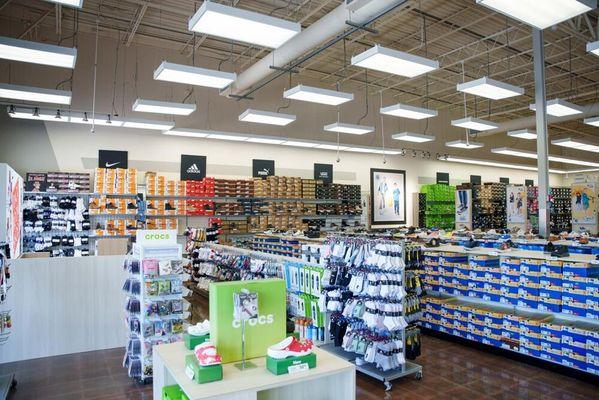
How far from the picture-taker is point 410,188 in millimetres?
17938

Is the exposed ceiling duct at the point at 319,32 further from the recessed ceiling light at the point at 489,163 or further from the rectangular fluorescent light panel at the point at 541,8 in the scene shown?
the recessed ceiling light at the point at 489,163

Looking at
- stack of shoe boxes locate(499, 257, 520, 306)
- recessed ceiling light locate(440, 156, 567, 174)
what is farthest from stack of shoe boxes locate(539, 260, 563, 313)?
recessed ceiling light locate(440, 156, 567, 174)

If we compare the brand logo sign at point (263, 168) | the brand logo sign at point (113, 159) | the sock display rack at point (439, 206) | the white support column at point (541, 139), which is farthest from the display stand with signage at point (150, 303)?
the sock display rack at point (439, 206)

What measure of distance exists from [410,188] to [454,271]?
1198cm

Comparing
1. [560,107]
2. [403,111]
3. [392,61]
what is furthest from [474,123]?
[392,61]

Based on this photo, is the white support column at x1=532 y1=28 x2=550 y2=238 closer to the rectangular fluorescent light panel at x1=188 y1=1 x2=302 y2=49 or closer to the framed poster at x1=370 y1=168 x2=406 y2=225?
the rectangular fluorescent light panel at x1=188 y1=1 x2=302 y2=49

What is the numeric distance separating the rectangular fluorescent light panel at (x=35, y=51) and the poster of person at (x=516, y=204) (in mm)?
13389

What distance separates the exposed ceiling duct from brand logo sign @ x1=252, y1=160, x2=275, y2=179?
2.63m

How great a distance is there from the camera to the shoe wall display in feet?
31.0

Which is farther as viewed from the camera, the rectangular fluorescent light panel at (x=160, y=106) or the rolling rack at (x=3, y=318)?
the rectangular fluorescent light panel at (x=160, y=106)

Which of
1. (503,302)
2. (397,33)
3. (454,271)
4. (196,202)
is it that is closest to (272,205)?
(196,202)

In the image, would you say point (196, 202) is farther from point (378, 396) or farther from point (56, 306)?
point (378, 396)

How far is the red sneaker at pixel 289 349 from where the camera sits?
87.7 inches

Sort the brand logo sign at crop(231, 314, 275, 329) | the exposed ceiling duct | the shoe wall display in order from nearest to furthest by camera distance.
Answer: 1. the brand logo sign at crop(231, 314, 275, 329)
2. the exposed ceiling duct
3. the shoe wall display
